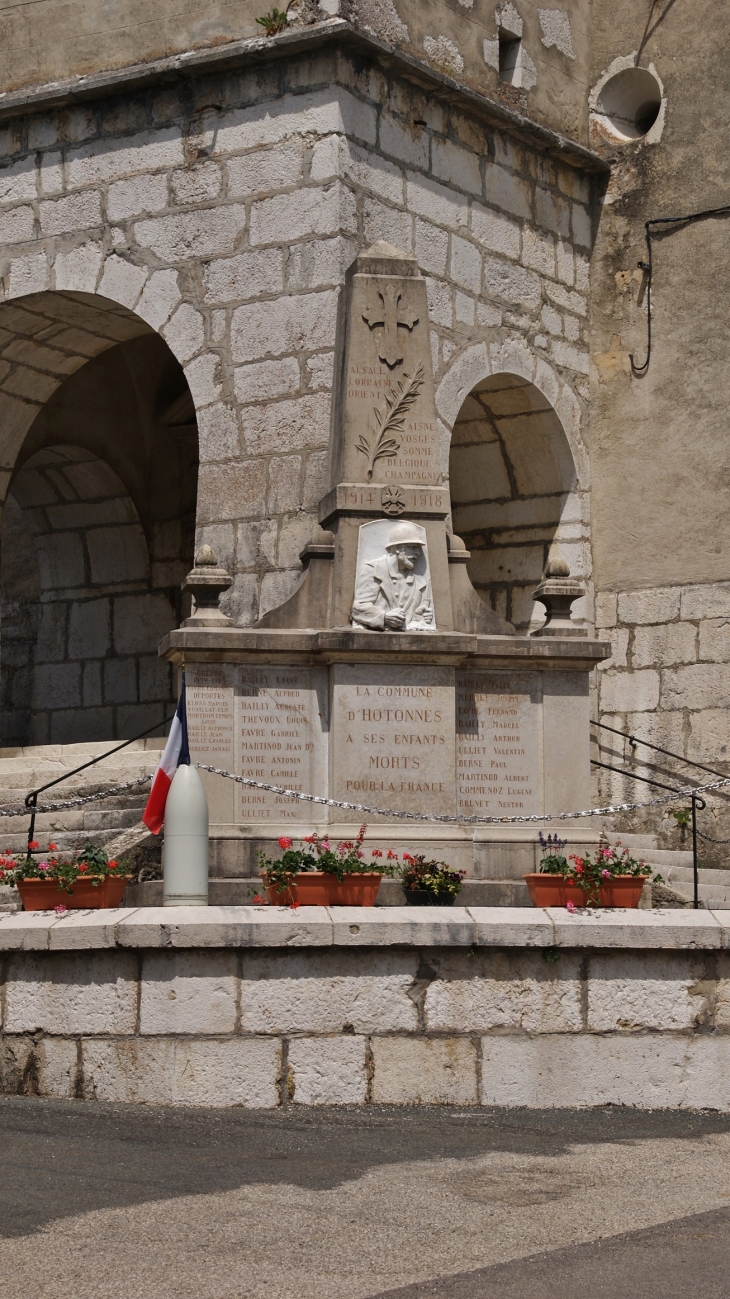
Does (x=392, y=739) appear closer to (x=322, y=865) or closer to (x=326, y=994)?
(x=322, y=865)

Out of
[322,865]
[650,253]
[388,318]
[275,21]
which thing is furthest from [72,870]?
[650,253]

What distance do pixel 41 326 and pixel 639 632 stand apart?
5652 mm

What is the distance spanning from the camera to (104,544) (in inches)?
665

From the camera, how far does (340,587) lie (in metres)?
9.98

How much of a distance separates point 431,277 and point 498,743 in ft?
15.6

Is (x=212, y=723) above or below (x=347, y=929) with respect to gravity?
above

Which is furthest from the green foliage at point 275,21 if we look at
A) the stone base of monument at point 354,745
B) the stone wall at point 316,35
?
the stone base of monument at point 354,745

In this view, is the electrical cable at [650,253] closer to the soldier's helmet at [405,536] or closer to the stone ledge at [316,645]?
the soldier's helmet at [405,536]

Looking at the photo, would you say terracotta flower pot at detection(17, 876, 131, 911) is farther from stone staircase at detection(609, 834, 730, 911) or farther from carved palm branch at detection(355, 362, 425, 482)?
stone staircase at detection(609, 834, 730, 911)

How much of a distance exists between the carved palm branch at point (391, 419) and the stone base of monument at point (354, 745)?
3.79 feet

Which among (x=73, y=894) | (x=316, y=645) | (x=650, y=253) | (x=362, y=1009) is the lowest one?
(x=362, y=1009)

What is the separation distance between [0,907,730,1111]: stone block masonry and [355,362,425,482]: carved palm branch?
3209 millimetres

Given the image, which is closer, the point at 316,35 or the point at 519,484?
the point at 316,35

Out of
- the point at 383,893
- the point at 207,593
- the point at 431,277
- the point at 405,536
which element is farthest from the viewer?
the point at 431,277
